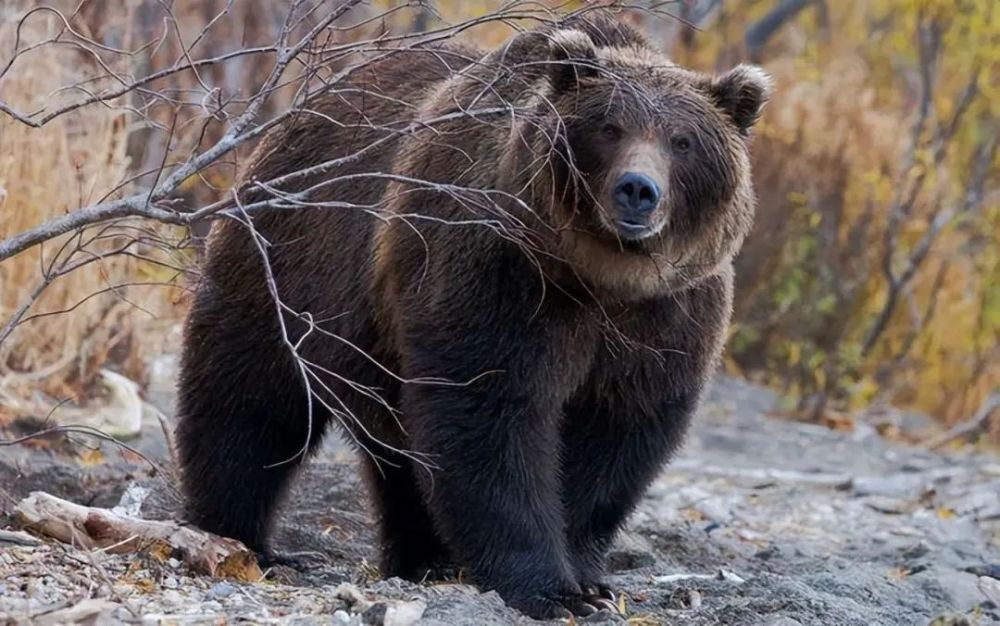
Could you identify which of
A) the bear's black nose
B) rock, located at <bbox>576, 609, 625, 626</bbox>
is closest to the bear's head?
the bear's black nose

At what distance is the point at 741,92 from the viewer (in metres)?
5.36

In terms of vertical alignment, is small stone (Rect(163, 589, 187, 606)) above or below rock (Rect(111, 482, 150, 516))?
above

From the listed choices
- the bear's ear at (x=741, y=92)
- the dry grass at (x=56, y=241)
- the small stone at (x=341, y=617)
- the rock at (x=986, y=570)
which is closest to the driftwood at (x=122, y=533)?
the small stone at (x=341, y=617)

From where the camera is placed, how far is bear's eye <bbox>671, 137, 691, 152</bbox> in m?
5.11

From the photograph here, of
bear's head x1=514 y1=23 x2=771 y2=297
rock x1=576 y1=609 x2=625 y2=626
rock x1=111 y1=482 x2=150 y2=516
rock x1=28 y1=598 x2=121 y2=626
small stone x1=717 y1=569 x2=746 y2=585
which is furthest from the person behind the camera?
rock x1=111 y1=482 x2=150 y2=516

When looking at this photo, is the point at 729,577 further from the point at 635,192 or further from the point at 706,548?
the point at 635,192

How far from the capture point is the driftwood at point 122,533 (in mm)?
4953

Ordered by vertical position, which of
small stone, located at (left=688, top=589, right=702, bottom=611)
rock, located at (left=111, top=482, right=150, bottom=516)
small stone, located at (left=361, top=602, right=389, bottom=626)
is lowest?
rock, located at (left=111, top=482, right=150, bottom=516)

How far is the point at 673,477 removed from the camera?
9.45 meters

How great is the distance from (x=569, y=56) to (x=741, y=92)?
2.00ft

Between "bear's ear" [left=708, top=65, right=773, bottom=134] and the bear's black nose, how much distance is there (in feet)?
2.12

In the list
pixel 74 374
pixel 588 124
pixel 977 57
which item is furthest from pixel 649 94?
pixel 977 57

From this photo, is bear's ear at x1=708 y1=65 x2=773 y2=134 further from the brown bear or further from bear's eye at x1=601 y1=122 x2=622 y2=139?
bear's eye at x1=601 y1=122 x2=622 y2=139

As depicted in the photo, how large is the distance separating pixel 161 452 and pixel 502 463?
3354 millimetres
